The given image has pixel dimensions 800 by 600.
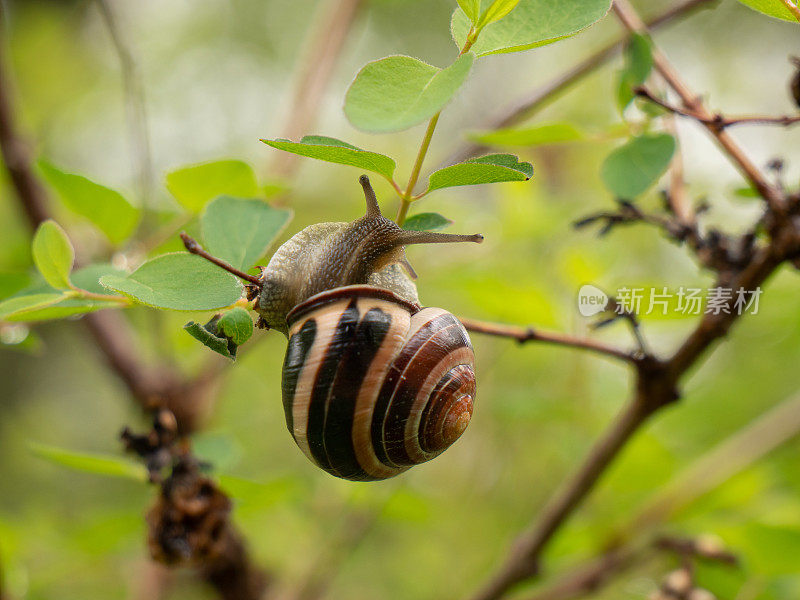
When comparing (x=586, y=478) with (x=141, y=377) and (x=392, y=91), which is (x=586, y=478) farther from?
(x=141, y=377)

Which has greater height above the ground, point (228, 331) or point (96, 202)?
point (228, 331)

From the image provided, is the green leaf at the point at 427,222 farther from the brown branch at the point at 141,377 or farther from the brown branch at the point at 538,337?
the brown branch at the point at 141,377

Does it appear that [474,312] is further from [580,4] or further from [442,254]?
[580,4]

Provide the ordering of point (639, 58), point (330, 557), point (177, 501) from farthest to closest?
point (330, 557) → point (177, 501) → point (639, 58)

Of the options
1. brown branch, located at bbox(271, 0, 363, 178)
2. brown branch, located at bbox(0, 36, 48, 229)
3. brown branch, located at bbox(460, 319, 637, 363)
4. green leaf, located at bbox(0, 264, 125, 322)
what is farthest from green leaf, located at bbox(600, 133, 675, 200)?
brown branch, located at bbox(0, 36, 48, 229)

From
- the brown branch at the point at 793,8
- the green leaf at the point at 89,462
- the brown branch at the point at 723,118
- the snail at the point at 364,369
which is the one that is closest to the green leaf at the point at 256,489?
the green leaf at the point at 89,462

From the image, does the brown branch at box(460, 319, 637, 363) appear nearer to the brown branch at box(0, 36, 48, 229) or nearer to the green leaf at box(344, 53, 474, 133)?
the green leaf at box(344, 53, 474, 133)

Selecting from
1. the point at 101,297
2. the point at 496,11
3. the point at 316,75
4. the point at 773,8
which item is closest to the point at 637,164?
the point at 773,8
